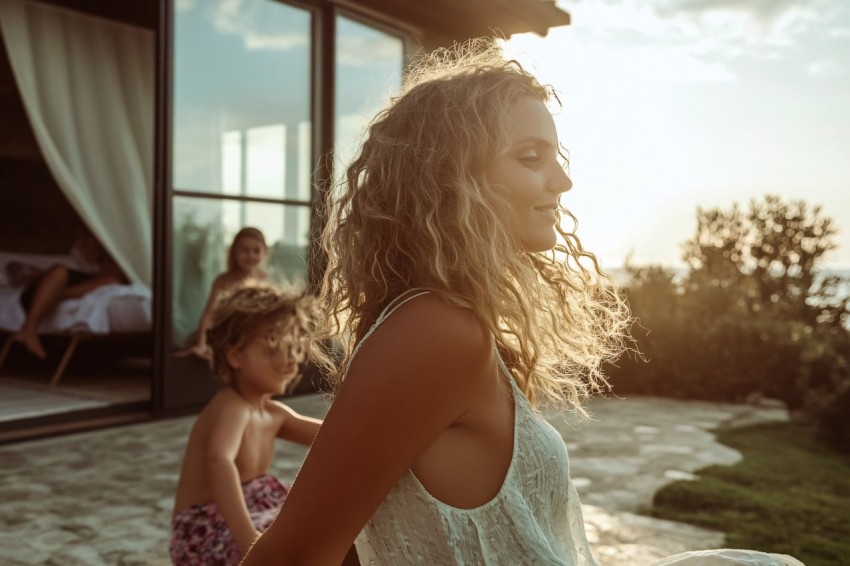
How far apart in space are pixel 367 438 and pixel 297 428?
1429 mm

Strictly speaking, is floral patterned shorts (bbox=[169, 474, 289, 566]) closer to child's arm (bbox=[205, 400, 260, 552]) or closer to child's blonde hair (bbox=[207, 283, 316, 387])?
child's arm (bbox=[205, 400, 260, 552])

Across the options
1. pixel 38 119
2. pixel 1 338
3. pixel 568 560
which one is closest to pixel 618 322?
pixel 568 560

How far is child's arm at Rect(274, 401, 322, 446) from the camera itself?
7.54ft

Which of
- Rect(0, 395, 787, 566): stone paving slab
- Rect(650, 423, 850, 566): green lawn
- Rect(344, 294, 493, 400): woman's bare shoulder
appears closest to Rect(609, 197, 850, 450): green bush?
Rect(650, 423, 850, 566): green lawn

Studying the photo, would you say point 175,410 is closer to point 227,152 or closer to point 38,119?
point 227,152

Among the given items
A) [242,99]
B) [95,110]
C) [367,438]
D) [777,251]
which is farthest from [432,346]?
[777,251]

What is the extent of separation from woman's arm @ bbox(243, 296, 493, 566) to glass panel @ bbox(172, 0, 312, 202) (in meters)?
4.64

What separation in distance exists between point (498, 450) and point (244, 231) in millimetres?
4608

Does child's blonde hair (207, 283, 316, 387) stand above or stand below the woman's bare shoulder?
below

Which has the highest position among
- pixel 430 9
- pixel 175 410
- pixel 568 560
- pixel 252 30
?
pixel 430 9

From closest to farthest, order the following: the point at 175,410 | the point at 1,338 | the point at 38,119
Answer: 1. the point at 175,410
2. the point at 38,119
3. the point at 1,338

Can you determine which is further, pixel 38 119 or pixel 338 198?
pixel 38 119

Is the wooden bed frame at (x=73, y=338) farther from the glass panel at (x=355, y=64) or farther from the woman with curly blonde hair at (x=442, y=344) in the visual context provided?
the woman with curly blonde hair at (x=442, y=344)

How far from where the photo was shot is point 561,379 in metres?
1.56
